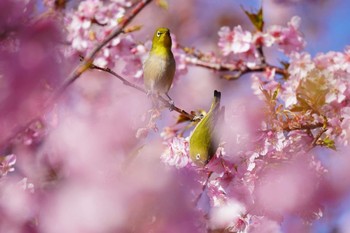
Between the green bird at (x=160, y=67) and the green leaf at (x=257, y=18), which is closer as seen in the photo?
the green bird at (x=160, y=67)

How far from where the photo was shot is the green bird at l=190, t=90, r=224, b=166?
2.31 ft

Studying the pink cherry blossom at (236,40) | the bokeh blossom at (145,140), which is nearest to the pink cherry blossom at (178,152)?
the bokeh blossom at (145,140)

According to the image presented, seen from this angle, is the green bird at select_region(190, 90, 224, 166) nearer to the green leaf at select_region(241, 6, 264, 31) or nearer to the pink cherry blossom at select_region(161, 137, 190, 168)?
the pink cherry blossom at select_region(161, 137, 190, 168)

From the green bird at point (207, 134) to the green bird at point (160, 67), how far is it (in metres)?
0.15

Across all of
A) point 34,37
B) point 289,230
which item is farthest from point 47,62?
point 289,230

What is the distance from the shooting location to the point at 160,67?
2.92ft

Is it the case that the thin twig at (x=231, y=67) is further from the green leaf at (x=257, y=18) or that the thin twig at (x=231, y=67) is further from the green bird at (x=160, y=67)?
the green bird at (x=160, y=67)

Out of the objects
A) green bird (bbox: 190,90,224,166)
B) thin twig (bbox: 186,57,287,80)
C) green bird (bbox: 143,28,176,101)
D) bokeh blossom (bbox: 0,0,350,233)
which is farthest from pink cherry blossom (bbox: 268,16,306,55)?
green bird (bbox: 190,90,224,166)

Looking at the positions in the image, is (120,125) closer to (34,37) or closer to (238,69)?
(34,37)

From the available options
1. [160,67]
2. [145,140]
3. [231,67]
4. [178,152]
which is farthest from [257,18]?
[145,140]

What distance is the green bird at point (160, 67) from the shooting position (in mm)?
872

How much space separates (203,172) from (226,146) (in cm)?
8

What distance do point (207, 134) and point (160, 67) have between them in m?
0.23

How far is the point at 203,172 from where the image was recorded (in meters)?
0.85
